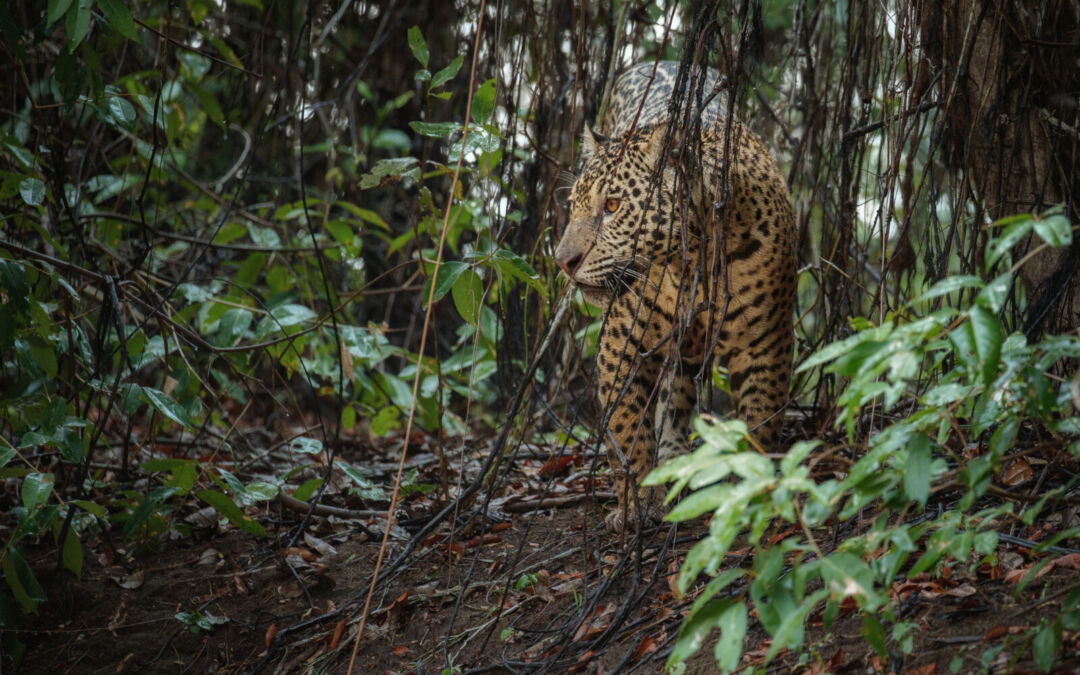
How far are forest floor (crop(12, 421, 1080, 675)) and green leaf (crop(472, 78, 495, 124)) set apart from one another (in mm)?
1377

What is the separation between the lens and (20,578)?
331 cm

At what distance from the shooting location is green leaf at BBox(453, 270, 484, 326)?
11.7 ft

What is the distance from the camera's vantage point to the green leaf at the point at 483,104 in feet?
12.0

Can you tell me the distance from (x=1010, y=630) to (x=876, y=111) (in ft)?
8.59

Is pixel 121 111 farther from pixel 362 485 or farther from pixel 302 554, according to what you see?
pixel 302 554

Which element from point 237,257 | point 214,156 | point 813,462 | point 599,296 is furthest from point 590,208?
point 214,156

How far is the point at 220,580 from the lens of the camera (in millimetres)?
4109

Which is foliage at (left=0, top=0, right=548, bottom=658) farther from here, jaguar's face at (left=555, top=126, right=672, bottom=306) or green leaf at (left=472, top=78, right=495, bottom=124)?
jaguar's face at (left=555, top=126, right=672, bottom=306)

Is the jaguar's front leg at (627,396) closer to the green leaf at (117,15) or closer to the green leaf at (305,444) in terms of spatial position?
the green leaf at (305,444)

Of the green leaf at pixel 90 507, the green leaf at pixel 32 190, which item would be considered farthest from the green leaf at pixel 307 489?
the green leaf at pixel 32 190

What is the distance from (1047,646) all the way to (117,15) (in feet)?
10.7

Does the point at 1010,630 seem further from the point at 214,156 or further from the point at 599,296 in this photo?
the point at 214,156

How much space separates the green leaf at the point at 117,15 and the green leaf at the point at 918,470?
9.22 ft

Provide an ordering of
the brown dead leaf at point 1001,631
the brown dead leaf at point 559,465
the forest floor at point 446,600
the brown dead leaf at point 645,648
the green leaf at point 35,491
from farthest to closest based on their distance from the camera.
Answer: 1. the brown dead leaf at point 559,465
2. the green leaf at point 35,491
3. the brown dead leaf at point 645,648
4. the forest floor at point 446,600
5. the brown dead leaf at point 1001,631
